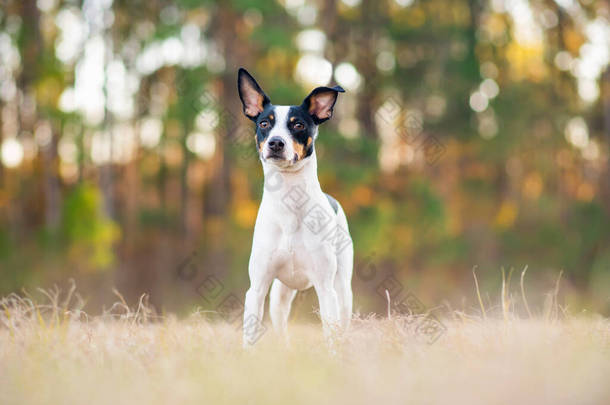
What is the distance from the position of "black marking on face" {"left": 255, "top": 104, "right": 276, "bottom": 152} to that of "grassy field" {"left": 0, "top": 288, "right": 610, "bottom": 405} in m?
1.47

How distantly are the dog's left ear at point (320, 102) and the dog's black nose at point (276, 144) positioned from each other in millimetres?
605

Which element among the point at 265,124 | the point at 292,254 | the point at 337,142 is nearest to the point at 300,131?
the point at 265,124

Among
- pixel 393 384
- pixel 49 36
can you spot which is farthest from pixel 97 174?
pixel 393 384

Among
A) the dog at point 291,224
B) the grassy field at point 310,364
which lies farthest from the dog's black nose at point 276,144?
the grassy field at point 310,364

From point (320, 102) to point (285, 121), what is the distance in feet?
1.41

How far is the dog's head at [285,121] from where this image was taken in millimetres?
4355

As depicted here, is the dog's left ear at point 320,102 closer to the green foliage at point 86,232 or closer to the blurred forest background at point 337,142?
the blurred forest background at point 337,142

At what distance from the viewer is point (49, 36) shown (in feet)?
58.0

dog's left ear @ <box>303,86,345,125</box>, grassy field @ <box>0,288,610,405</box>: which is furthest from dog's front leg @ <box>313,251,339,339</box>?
dog's left ear @ <box>303,86,345,125</box>

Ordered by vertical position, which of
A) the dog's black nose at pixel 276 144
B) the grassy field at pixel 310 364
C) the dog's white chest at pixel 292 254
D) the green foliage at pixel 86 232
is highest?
the dog's black nose at pixel 276 144

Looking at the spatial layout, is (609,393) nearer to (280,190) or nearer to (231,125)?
(280,190)

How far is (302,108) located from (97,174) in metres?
16.4

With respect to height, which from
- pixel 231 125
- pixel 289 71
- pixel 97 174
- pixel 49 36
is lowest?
pixel 97 174

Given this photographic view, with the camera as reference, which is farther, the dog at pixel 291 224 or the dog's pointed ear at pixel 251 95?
the dog's pointed ear at pixel 251 95
